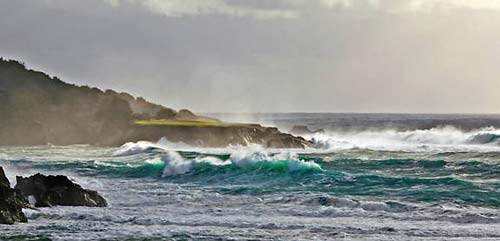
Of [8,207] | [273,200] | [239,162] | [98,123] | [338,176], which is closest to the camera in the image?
[8,207]

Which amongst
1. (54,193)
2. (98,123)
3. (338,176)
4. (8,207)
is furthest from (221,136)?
(8,207)

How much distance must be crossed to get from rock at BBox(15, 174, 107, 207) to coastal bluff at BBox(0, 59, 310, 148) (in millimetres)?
37835

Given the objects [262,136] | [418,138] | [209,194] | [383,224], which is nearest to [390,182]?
[209,194]

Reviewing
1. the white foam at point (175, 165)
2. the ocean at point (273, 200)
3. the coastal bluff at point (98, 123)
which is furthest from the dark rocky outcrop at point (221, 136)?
the white foam at point (175, 165)

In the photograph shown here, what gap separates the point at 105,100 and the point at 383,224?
64.8 metres

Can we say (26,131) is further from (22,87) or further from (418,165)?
(418,165)

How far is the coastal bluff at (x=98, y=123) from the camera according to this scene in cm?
6556

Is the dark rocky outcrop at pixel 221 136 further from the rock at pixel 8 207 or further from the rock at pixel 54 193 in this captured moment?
the rock at pixel 8 207

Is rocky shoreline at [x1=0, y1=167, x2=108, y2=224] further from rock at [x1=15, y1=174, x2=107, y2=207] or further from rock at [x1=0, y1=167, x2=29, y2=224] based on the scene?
rock at [x1=0, y1=167, x2=29, y2=224]

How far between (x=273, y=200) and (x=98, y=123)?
166 ft

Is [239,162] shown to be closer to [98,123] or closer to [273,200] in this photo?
[273,200]

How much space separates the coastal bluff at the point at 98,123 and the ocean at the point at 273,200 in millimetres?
20873

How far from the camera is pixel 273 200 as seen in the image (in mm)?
27109

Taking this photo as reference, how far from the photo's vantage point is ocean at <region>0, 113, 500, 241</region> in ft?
66.2
